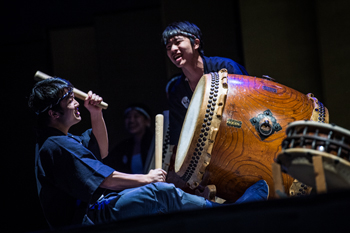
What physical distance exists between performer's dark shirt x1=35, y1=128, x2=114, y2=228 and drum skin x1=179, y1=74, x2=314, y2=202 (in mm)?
559

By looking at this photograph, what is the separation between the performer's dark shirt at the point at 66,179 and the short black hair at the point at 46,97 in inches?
7.9

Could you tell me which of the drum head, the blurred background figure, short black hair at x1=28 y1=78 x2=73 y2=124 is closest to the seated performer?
short black hair at x1=28 y1=78 x2=73 y2=124

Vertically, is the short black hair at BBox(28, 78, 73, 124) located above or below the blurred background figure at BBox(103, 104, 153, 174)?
above

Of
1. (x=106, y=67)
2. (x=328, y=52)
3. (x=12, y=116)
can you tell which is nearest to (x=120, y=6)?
(x=106, y=67)

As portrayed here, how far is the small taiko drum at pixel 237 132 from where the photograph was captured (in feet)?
5.90

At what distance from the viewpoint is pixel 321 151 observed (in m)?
1.23

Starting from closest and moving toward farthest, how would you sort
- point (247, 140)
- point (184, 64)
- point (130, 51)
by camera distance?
point (247, 140) < point (184, 64) < point (130, 51)

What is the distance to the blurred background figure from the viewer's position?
2721 mm

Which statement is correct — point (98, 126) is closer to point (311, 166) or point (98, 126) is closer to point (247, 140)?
point (247, 140)

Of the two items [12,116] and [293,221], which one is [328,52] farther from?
[12,116]

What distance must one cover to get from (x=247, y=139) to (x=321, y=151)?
0.58 m

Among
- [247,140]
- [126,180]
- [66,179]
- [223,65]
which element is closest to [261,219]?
[247,140]

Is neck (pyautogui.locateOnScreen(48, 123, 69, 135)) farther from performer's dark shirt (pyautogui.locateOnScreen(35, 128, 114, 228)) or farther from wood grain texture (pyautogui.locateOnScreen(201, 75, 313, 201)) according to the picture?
wood grain texture (pyautogui.locateOnScreen(201, 75, 313, 201))

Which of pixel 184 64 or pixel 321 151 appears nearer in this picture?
pixel 321 151
